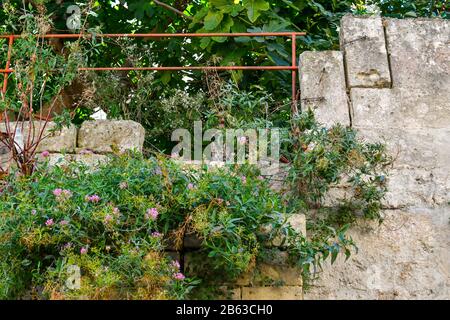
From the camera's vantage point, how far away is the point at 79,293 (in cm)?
390

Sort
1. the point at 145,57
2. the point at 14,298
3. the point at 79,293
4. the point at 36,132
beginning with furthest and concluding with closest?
the point at 145,57 < the point at 36,132 < the point at 14,298 < the point at 79,293

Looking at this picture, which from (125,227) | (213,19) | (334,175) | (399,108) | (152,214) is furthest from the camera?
(213,19)

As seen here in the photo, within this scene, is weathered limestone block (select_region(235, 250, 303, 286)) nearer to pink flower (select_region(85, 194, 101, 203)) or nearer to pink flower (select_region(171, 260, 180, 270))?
pink flower (select_region(171, 260, 180, 270))

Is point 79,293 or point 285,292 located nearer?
point 79,293

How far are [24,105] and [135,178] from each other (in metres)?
1.13

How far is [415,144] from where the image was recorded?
5.32m

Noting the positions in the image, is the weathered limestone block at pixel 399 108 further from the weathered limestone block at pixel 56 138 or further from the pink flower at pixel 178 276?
the pink flower at pixel 178 276

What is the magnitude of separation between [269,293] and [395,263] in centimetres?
98

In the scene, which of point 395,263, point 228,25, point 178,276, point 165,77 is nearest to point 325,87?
point 228,25

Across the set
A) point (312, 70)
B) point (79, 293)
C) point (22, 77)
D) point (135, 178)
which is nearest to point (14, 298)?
point (79, 293)

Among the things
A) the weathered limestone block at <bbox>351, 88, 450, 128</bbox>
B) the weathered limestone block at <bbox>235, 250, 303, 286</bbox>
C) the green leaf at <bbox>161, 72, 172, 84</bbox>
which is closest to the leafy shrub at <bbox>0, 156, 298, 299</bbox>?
the weathered limestone block at <bbox>235, 250, 303, 286</bbox>

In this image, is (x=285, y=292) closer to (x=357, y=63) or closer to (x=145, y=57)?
(x=357, y=63)

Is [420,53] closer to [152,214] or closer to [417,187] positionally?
[417,187]
